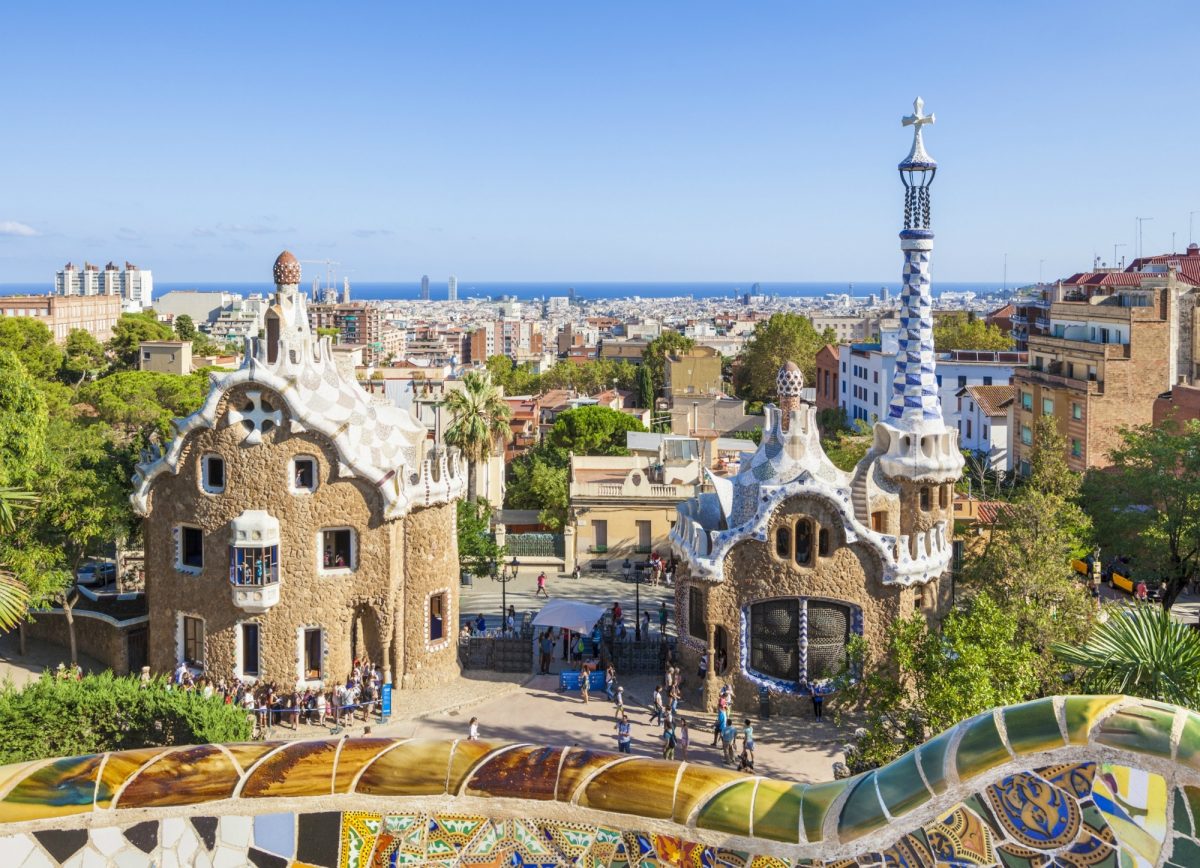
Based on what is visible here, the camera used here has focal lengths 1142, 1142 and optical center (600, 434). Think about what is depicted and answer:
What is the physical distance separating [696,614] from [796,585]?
307 cm

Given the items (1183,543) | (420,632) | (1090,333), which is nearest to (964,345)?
(1090,333)

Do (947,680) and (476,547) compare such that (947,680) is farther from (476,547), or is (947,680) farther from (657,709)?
(476,547)

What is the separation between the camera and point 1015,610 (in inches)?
952

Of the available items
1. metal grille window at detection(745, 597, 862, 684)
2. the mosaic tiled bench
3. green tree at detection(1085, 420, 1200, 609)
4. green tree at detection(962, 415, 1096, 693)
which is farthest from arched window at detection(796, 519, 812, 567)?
the mosaic tiled bench

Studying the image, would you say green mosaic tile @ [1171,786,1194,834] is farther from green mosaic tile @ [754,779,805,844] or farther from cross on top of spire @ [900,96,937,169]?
cross on top of spire @ [900,96,937,169]

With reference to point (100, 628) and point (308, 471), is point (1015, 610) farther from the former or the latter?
point (100, 628)

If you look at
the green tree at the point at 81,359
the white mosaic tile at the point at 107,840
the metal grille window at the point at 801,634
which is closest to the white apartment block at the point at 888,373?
the metal grille window at the point at 801,634

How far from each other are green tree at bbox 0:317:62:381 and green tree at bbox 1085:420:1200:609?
59.4 metres

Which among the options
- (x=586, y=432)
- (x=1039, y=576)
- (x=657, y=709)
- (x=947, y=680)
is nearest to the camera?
(x=947, y=680)

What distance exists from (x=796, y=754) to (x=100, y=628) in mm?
19678

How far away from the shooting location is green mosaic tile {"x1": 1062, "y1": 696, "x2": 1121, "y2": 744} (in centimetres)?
845

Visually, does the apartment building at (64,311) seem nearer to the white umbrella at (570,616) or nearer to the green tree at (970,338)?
the green tree at (970,338)

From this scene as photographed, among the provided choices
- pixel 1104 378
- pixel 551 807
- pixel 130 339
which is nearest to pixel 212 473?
pixel 551 807

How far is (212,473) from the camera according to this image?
2884cm
